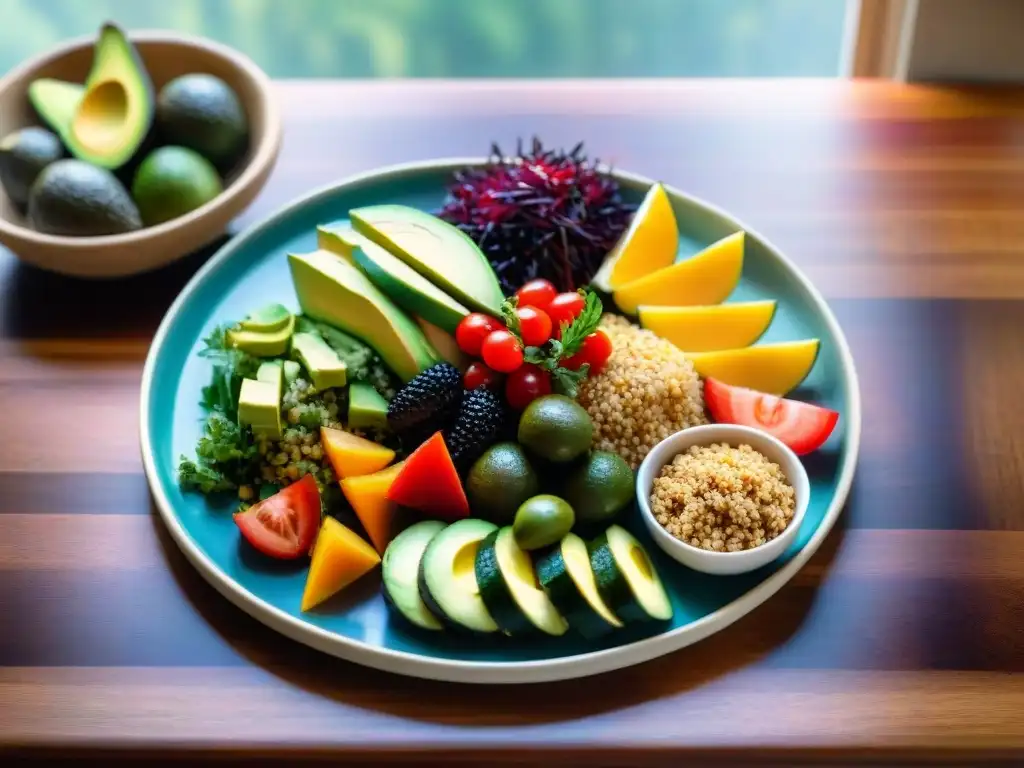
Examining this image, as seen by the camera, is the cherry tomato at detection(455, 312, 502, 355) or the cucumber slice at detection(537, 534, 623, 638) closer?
the cucumber slice at detection(537, 534, 623, 638)

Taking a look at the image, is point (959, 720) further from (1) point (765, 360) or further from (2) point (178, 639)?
(2) point (178, 639)

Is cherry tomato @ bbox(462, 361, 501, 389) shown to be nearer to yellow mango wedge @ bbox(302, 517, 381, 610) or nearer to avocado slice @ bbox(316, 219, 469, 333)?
avocado slice @ bbox(316, 219, 469, 333)

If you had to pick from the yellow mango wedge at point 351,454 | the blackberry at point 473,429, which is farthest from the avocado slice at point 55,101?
the blackberry at point 473,429

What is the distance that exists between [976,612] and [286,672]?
0.85 m

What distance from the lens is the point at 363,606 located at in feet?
4.26

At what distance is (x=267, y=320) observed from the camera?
151 cm

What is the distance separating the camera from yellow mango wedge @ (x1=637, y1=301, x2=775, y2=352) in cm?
156

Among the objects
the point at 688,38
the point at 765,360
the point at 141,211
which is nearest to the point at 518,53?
the point at 688,38

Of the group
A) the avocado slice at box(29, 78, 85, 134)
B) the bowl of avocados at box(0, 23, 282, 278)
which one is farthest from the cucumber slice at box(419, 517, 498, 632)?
the avocado slice at box(29, 78, 85, 134)

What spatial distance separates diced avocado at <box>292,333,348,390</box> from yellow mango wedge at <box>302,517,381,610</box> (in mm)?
215

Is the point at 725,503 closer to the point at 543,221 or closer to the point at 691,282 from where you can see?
the point at 691,282

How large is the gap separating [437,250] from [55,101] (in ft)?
2.42

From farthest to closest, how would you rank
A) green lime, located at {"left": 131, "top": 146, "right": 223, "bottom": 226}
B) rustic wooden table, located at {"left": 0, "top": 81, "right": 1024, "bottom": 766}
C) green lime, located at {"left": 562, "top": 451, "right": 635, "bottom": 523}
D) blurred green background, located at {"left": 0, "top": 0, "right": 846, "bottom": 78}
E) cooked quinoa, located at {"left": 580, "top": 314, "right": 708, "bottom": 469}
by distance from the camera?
blurred green background, located at {"left": 0, "top": 0, "right": 846, "bottom": 78} → green lime, located at {"left": 131, "top": 146, "right": 223, "bottom": 226} → cooked quinoa, located at {"left": 580, "top": 314, "right": 708, "bottom": 469} → green lime, located at {"left": 562, "top": 451, "right": 635, "bottom": 523} → rustic wooden table, located at {"left": 0, "top": 81, "right": 1024, "bottom": 766}

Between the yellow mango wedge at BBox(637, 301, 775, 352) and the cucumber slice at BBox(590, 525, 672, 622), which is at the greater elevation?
the yellow mango wedge at BBox(637, 301, 775, 352)
